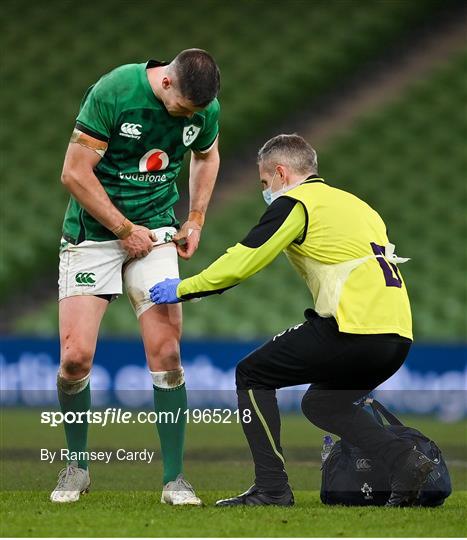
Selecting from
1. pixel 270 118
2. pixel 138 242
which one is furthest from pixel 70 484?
pixel 270 118

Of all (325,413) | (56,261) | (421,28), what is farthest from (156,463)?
(421,28)

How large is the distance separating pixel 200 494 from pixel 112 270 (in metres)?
1.09

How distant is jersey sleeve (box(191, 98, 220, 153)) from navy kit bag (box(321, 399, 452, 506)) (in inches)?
51.6

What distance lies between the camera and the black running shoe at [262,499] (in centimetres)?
439

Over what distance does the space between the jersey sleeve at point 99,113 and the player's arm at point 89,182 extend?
25mm

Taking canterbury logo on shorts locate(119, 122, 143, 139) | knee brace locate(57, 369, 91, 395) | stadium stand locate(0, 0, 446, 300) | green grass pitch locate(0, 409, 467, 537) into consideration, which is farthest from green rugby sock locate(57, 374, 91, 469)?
stadium stand locate(0, 0, 446, 300)

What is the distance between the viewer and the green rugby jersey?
447 centimetres

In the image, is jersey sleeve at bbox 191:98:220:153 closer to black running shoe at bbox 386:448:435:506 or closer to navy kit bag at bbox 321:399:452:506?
navy kit bag at bbox 321:399:452:506

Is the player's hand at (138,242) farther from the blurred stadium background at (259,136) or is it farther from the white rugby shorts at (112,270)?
the blurred stadium background at (259,136)

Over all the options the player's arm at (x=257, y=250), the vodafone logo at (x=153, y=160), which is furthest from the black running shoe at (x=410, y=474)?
the vodafone logo at (x=153, y=160)

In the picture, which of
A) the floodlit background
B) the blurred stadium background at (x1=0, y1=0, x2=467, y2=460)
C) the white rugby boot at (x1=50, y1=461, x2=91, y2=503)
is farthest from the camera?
the floodlit background

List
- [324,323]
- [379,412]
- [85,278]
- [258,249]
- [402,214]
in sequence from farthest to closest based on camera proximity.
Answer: [402,214]
[379,412]
[85,278]
[324,323]
[258,249]

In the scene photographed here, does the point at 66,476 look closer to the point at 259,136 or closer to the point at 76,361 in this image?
the point at 76,361

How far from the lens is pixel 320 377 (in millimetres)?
4406
